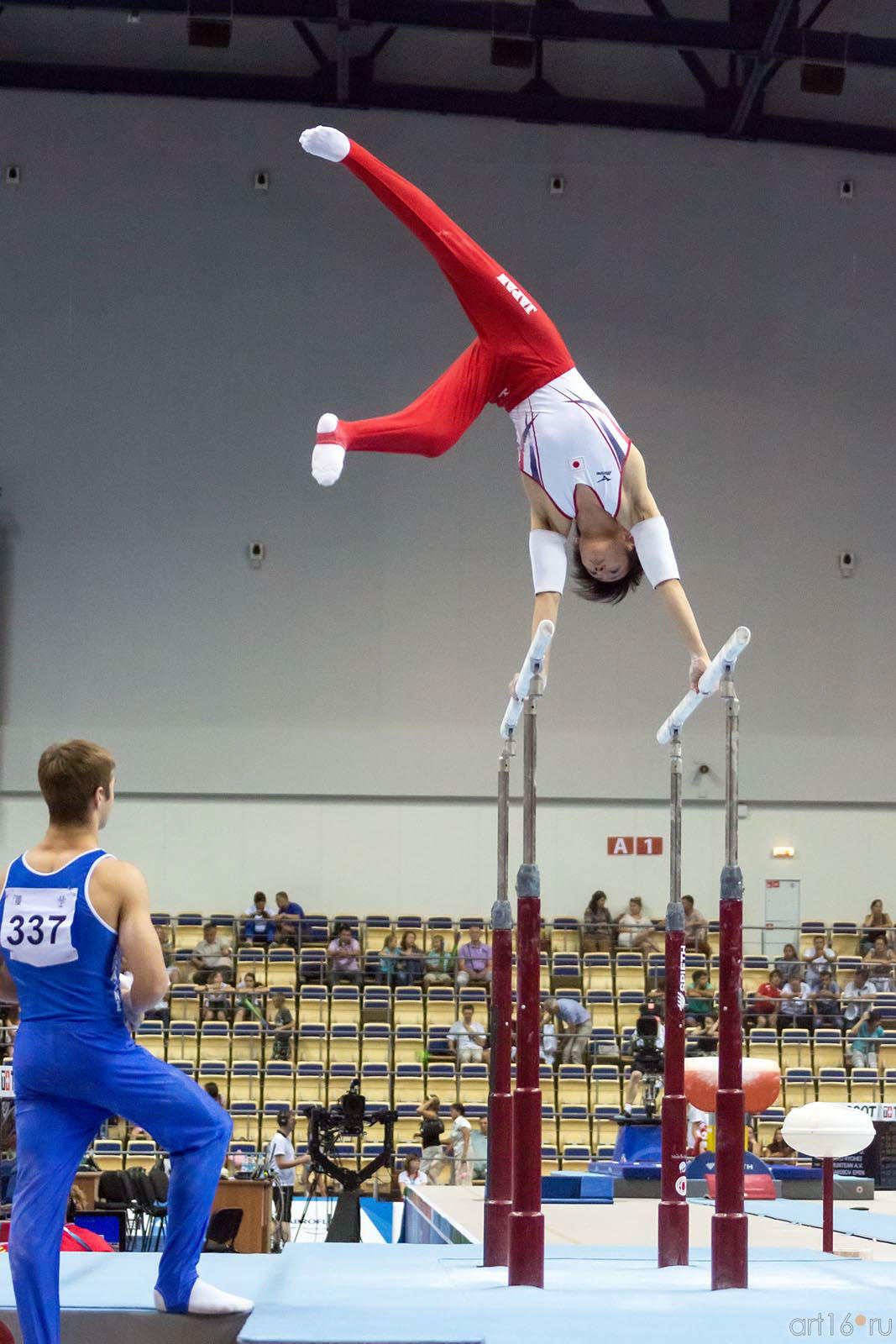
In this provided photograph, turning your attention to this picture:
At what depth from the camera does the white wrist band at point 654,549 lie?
5125mm

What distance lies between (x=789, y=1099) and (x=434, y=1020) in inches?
155

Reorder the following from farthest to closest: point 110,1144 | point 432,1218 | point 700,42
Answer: point 700,42 → point 110,1144 → point 432,1218

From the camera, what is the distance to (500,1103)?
5.38 metres

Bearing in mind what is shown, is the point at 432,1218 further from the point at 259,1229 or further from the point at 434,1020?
the point at 434,1020

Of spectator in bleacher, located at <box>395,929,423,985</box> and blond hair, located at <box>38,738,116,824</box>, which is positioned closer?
blond hair, located at <box>38,738,116,824</box>

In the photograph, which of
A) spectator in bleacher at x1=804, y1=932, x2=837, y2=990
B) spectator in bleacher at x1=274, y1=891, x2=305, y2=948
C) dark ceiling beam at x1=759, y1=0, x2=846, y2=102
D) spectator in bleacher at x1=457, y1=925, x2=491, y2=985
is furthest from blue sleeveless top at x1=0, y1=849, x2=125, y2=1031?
dark ceiling beam at x1=759, y1=0, x2=846, y2=102

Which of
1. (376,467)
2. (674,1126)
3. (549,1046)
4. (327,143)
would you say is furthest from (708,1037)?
(327,143)

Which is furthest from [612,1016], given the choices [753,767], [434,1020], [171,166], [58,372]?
[171,166]

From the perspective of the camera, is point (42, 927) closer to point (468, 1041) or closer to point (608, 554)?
point (608, 554)

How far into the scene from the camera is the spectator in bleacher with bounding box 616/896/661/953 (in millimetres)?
17484

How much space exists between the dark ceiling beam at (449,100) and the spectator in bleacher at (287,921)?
33.7ft

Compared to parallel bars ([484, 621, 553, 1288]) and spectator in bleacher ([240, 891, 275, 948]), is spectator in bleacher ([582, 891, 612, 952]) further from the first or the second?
parallel bars ([484, 621, 553, 1288])

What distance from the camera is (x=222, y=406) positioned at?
61.3ft

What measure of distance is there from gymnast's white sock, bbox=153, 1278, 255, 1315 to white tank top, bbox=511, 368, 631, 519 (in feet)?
9.26
